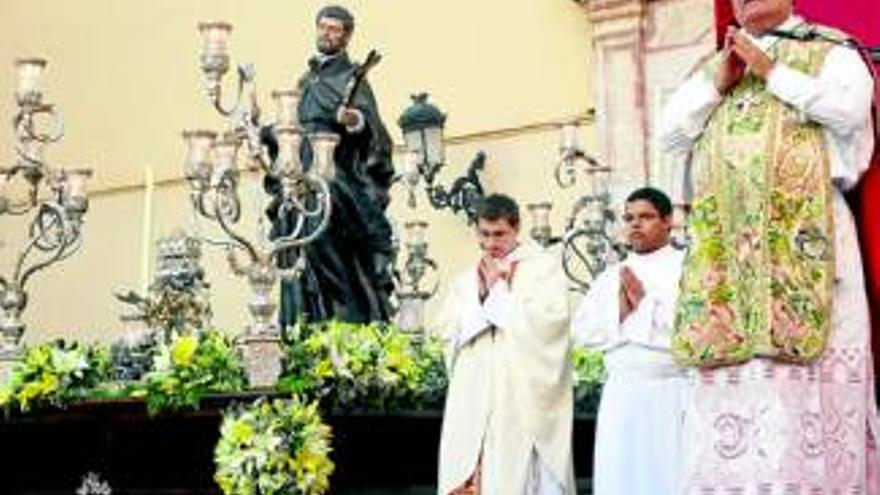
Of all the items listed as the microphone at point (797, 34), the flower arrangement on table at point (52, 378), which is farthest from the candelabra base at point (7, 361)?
the microphone at point (797, 34)

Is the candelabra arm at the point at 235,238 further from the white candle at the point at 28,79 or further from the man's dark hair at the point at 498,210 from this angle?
the white candle at the point at 28,79

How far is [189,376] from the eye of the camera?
18.6 ft

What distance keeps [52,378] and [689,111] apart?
3.07m

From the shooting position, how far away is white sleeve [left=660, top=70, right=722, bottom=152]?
12.1 feet

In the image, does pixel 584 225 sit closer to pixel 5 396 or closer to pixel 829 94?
pixel 5 396

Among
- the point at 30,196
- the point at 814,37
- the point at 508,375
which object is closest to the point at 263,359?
the point at 508,375

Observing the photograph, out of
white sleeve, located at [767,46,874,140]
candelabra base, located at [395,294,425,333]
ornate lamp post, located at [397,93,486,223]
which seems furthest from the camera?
ornate lamp post, located at [397,93,486,223]

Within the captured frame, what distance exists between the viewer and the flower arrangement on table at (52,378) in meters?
5.94

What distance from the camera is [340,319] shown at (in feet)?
23.2

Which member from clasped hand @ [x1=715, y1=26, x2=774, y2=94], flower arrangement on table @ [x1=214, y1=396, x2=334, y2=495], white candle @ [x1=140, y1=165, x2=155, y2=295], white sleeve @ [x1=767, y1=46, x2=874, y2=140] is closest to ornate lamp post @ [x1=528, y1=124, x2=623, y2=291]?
white candle @ [x1=140, y1=165, x2=155, y2=295]

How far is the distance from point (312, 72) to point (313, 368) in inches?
87.8

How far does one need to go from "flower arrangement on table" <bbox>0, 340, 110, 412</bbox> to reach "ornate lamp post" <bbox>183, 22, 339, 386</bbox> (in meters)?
0.64

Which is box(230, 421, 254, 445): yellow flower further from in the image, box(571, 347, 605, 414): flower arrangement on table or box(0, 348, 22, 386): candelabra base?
box(571, 347, 605, 414): flower arrangement on table

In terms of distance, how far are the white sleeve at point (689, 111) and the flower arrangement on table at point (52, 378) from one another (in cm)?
287
